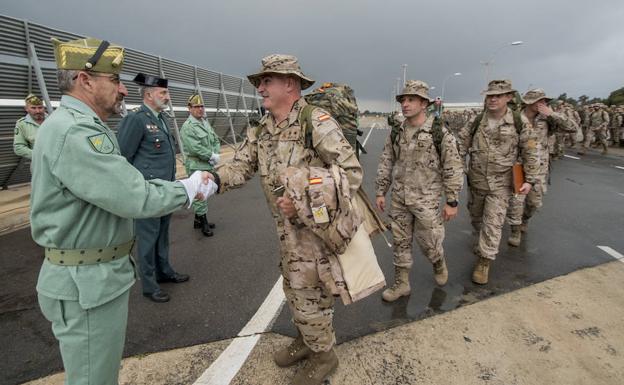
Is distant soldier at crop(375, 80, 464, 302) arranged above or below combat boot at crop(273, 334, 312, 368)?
above

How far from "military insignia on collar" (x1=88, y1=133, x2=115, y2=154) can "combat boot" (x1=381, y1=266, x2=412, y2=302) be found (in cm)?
277

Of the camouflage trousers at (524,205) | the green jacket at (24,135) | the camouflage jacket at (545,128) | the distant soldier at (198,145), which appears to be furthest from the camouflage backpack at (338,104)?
the green jacket at (24,135)

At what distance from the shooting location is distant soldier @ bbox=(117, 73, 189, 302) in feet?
10.4

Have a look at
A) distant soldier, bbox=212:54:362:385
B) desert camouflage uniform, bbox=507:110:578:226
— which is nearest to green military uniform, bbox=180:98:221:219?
distant soldier, bbox=212:54:362:385

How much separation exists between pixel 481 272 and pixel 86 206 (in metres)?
3.80

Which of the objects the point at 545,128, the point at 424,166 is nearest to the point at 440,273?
the point at 424,166

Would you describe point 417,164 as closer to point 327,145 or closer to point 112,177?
point 327,145

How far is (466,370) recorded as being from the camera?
2.39 meters

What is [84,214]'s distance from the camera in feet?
4.99

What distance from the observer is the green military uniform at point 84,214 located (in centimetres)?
141

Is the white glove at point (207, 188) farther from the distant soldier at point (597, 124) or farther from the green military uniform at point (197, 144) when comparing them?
the distant soldier at point (597, 124)

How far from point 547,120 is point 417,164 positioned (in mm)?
3656

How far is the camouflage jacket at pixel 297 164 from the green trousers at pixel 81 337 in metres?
1.06

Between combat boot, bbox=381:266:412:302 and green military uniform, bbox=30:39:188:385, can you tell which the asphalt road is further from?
green military uniform, bbox=30:39:188:385
